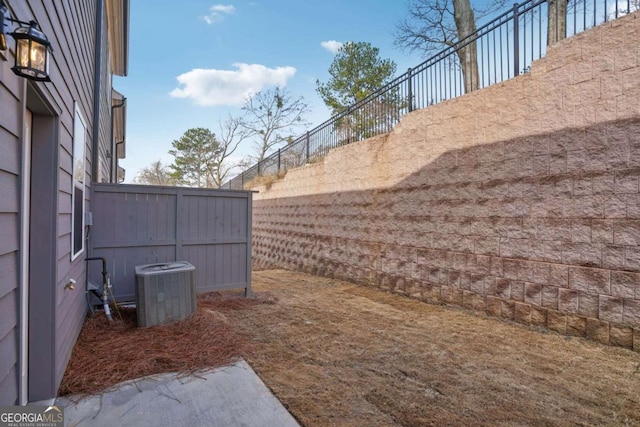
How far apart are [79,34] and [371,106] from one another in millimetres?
5150

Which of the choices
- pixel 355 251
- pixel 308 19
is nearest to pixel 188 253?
pixel 355 251

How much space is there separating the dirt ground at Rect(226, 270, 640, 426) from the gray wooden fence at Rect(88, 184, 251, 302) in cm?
91

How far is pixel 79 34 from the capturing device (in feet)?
9.88

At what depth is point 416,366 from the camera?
9.47 feet

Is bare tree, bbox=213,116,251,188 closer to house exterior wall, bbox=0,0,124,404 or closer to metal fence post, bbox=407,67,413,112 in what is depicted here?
metal fence post, bbox=407,67,413,112

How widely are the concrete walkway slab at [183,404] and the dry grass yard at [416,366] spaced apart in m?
0.13

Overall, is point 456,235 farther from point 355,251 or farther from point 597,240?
point 355,251

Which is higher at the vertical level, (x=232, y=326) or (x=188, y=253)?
(x=188, y=253)

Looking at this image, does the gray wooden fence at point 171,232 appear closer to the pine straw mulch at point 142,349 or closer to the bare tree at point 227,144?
the pine straw mulch at point 142,349

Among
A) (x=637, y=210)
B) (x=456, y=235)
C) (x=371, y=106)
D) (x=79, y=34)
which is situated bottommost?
(x=456, y=235)

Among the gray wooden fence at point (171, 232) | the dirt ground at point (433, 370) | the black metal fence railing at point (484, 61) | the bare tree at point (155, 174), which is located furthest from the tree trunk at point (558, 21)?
the bare tree at point (155, 174)

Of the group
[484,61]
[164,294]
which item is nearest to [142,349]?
[164,294]

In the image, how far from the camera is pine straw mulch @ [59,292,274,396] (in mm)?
2576

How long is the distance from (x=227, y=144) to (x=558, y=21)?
20742mm
